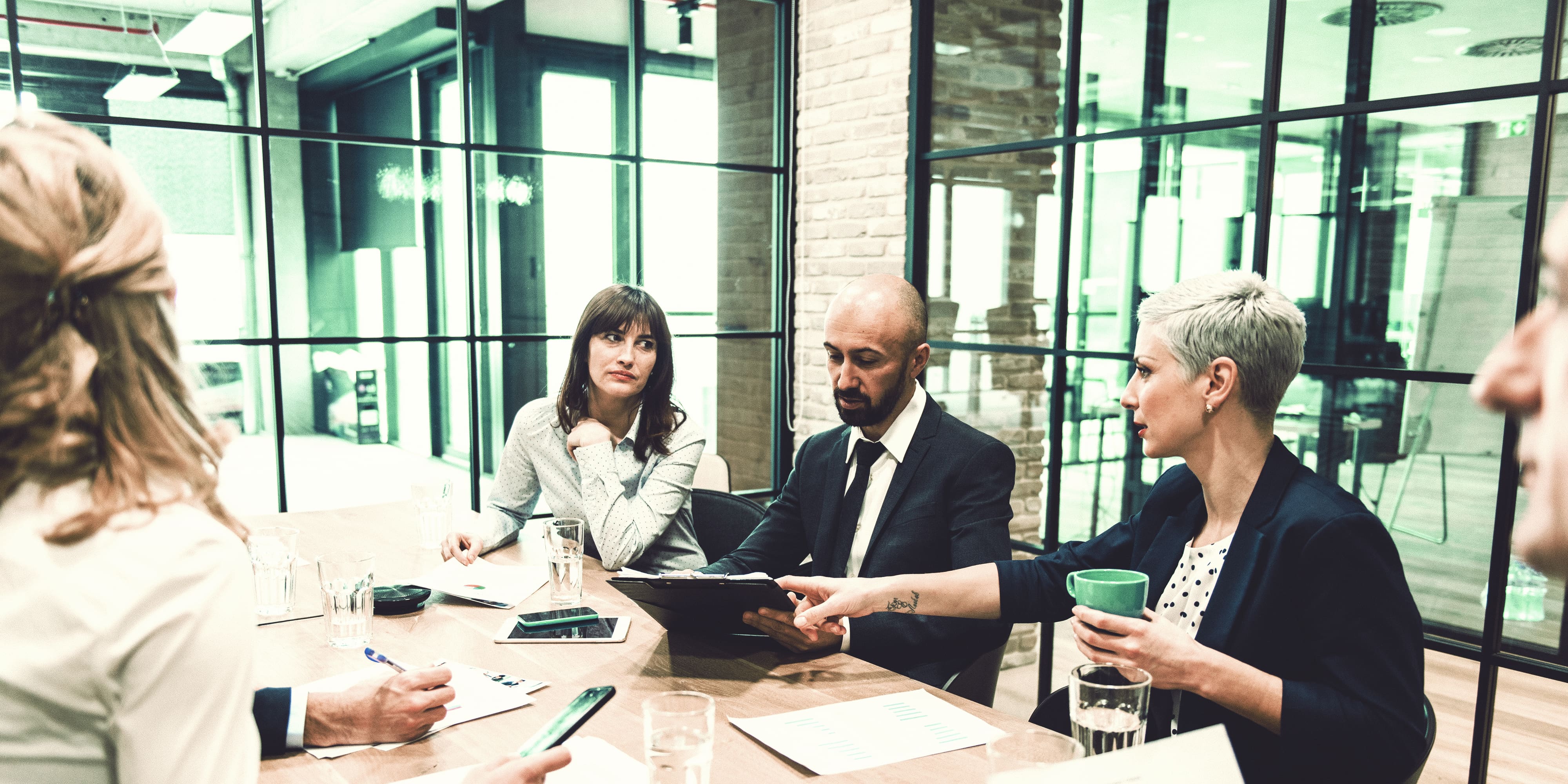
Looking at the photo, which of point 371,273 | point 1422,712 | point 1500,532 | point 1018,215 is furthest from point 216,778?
point 371,273

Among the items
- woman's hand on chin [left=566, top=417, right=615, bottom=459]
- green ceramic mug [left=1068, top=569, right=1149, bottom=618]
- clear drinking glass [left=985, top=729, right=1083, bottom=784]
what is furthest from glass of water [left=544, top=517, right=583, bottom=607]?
clear drinking glass [left=985, top=729, right=1083, bottom=784]

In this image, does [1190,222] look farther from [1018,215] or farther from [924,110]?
[924,110]

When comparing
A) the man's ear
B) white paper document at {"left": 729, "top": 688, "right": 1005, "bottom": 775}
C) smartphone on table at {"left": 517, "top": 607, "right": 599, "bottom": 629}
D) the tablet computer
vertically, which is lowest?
the tablet computer

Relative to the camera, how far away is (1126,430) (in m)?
3.88

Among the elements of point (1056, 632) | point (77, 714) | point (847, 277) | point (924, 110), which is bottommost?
point (1056, 632)

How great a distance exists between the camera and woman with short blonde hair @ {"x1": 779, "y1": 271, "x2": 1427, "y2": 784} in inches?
54.6

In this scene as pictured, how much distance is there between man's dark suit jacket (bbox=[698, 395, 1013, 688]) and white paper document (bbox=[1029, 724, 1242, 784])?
0.84 metres

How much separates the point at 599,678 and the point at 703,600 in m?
0.21

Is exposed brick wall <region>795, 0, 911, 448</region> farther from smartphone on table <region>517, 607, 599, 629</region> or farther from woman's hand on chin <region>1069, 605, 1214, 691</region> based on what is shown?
woman's hand on chin <region>1069, 605, 1214, 691</region>

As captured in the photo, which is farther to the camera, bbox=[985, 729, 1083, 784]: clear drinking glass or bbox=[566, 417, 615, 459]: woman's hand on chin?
bbox=[566, 417, 615, 459]: woman's hand on chin

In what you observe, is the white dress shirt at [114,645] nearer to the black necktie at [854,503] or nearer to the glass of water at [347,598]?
the glass of water at [347,598]

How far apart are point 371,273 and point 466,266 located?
3510 mm

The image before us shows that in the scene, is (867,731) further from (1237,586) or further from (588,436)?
(588,436)

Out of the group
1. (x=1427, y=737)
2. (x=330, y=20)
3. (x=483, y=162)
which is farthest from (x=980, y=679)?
(x=330, y=20)
